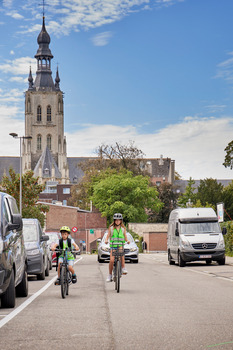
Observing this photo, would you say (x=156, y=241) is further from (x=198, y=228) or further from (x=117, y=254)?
(x=117, y=254)

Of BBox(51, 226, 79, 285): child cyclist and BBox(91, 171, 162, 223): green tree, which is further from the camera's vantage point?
BBox(91, 171, 162, 223): green tree

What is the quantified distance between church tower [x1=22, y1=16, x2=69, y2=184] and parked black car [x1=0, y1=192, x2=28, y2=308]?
6221 inches

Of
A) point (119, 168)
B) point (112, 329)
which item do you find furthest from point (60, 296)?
point (119, 168)

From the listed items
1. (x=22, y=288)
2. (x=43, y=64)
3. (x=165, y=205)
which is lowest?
(x=22, y=288)

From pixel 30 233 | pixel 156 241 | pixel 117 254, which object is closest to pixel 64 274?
pixel 117 254

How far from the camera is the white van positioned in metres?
27.4

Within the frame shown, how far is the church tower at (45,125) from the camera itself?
172375 millimetres

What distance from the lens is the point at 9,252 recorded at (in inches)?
448

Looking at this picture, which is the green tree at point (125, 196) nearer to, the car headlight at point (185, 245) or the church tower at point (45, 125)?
the car headlight at point (185, 245)

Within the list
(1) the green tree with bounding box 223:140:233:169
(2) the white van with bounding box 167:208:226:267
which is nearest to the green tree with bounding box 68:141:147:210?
(1) the green tree with bounding box 223:140:233:169

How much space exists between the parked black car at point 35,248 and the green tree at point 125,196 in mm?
57476

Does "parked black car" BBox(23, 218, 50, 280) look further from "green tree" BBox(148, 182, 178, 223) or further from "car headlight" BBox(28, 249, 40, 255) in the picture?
"green tree" BBox(148, 182, 178, 223)

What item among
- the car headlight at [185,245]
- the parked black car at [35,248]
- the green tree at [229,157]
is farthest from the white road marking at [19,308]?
the green tree at [229,157]

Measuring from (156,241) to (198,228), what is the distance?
40.6 m
